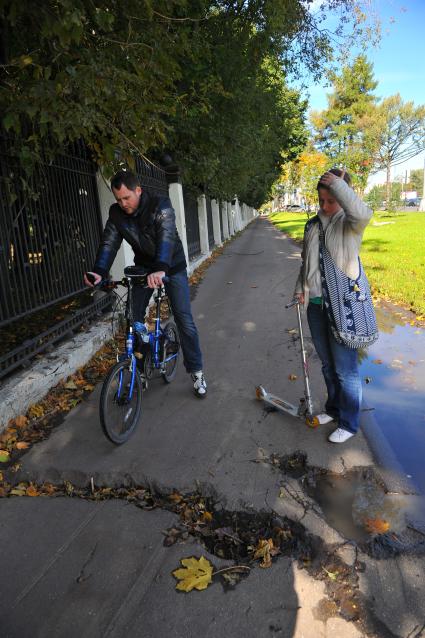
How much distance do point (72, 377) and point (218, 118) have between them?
25.0 feet

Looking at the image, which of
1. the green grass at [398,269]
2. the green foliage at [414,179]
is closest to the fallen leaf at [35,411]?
the green grass at [398,269]

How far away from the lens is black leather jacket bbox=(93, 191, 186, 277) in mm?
3799

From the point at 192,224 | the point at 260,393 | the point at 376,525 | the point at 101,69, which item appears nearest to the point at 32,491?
the point at 260,393

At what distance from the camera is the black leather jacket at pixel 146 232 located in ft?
12.5

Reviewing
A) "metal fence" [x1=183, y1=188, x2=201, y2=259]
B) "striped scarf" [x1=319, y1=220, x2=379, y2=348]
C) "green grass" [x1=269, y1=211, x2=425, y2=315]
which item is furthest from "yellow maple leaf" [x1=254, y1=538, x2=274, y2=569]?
"metal fence" [x1=183, y1=188, x2=201, y2=259]

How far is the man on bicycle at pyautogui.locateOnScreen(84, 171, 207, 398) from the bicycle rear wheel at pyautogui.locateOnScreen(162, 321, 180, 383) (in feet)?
0.86

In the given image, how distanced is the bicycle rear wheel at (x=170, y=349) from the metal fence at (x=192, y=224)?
885 cm

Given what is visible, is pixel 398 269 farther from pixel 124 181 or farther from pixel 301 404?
pixel 124 181

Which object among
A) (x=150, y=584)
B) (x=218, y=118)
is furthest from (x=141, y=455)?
(x=218, y=118)

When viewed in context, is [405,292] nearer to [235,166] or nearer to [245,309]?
[245,309]

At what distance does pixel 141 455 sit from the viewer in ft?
11.5

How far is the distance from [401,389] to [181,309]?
7.71 feet

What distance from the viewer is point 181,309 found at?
172 inches

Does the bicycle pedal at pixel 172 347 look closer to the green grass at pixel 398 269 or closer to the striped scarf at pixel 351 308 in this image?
the striped scarf at pixel 351 308
